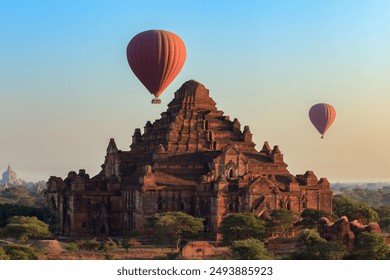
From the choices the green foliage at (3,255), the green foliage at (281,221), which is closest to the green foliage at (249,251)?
the green foliage at (281,221)

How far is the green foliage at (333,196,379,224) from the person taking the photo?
105 metres

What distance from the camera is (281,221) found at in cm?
9306

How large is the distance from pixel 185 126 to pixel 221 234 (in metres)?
18.4

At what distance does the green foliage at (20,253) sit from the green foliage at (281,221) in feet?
86.1

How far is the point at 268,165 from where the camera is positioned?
105 m

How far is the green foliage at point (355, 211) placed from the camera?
4134 inches

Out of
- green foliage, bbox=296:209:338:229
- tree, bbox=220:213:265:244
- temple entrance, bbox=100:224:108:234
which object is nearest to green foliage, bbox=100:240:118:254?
tree, bbox=220:213:265:244

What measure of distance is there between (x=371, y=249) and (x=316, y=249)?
524cm

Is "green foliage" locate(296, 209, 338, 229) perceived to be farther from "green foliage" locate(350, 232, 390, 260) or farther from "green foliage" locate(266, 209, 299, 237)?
"green foliage" locate(350, 232, 390, 260)

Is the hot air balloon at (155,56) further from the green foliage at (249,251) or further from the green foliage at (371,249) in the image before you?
the green foliage at (371,249)

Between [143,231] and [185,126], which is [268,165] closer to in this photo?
[185,126]

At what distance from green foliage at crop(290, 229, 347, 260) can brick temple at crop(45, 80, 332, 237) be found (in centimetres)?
1779
